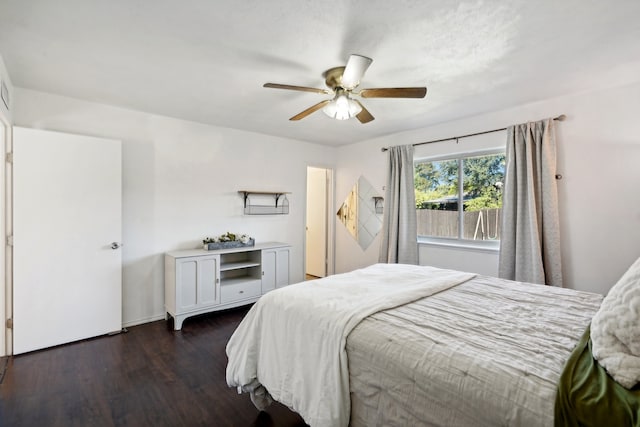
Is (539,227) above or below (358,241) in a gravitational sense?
above

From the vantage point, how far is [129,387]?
7.02 ft

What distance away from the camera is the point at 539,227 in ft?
9.70

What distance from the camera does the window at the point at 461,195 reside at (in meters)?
3.49

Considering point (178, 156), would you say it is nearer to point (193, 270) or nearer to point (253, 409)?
point (193, 270)

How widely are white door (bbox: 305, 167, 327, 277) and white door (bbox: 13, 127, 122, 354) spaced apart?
123 inches

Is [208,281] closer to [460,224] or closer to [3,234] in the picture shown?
[3,234]

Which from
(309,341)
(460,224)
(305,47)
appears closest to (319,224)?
(460,224)

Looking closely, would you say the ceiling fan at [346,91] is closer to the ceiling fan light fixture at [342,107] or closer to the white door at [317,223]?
the ceiling fan light fixture at [342,107]

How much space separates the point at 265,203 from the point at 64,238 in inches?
92.2

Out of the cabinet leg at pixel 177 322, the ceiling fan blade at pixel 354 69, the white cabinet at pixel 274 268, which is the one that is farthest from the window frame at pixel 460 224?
the cabinet leg at pixel 177 322

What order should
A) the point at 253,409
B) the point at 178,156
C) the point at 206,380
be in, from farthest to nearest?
the point at 178,156, the point at 206,380, the point at 253,409

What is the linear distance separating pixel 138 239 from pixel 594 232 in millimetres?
4681

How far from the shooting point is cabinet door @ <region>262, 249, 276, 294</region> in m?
3.96

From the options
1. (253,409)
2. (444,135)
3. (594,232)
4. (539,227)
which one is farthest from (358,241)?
(253,409)
